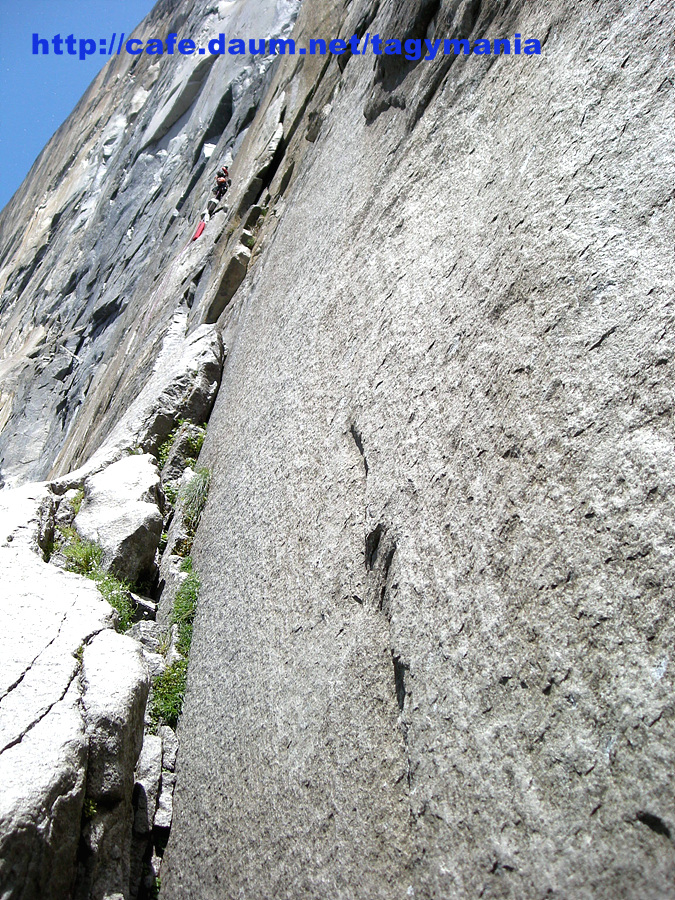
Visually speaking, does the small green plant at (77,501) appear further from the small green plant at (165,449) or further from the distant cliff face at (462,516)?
the distant cliff face at (462,516)

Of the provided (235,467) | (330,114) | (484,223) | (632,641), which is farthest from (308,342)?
(330,114)

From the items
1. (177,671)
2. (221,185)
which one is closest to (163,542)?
(177,671)

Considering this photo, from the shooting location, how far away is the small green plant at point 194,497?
4.40 metres

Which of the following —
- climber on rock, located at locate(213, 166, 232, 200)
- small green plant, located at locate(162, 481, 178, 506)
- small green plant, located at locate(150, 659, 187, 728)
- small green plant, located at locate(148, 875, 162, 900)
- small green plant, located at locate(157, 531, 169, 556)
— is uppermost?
climber on rock, located at locate(213, 166, 232, 200)

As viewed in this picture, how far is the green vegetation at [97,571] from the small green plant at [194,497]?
2.07ft

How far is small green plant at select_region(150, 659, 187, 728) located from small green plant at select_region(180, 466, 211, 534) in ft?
3.77

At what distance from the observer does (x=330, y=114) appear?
253 inches

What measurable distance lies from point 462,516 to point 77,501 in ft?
10.9

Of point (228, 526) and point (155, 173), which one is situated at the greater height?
point (155, 173)

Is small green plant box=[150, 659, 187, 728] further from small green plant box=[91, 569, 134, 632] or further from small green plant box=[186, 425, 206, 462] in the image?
small green plant box=[186, 425, 206, 462]

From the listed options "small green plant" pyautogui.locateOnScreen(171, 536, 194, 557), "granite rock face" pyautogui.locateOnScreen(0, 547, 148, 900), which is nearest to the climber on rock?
"small green plant" pyautogui.locateOnScreen(171, 536, 194, 557)

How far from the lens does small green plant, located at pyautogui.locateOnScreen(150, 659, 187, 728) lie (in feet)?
10.5

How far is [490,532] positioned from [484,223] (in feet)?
4.93

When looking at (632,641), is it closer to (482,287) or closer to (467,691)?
(467,691)
